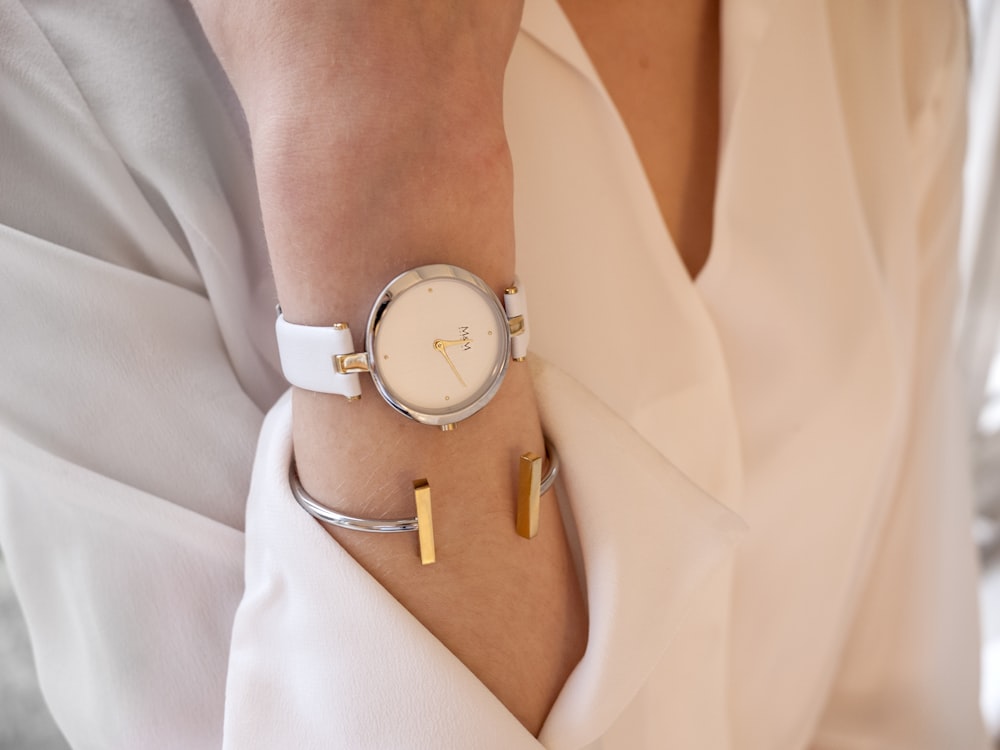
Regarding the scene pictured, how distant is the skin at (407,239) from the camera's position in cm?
42

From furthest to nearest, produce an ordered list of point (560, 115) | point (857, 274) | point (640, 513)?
point (857, 274)
point (560, 115)
point (640, 513)

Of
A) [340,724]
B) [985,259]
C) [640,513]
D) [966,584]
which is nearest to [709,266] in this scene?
[640,513]

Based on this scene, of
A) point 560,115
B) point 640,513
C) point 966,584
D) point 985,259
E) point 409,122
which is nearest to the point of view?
point 409,122

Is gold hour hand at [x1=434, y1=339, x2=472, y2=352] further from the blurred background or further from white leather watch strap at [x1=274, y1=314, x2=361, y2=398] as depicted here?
the blurred background

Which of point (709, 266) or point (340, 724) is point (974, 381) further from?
point (340, 724)

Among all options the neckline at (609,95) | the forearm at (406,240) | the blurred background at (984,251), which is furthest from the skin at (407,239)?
the blurred background at (984,251)

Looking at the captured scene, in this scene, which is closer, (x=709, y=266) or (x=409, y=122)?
(x=409, y=122)

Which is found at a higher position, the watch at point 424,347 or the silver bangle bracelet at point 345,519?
A: the watch at point 424,347

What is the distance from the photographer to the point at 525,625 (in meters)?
0.51

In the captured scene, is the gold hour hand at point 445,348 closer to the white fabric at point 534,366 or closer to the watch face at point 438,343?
the watch face at point 438,343

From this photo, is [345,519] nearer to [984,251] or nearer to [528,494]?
[528,494]

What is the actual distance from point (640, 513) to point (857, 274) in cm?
48

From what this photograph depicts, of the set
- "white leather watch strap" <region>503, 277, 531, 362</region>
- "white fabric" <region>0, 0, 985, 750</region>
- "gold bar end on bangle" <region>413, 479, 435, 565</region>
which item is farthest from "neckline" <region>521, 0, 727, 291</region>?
"gold bar end on bangle" <region>413, 479, 435, 565</region>

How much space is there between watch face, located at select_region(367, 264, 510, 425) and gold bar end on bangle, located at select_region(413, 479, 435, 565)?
40mm
